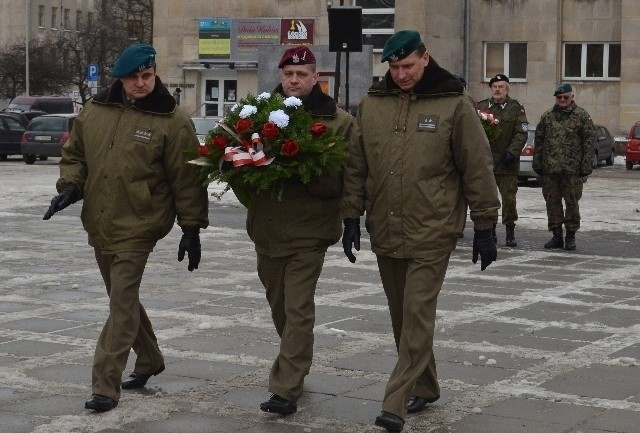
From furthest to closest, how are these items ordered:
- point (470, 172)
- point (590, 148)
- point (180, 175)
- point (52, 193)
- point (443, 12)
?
1. point (443, 12)
2. point (52, 193)
3. point (590, 148)
4. point (180, 175)
5. point (470, 172)

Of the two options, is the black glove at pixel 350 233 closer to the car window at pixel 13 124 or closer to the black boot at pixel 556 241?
the black boot at pixel 556 241

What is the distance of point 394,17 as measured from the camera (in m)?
47.5

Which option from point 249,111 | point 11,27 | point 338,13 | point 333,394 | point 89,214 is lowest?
point 333,394

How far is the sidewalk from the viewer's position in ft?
23.0

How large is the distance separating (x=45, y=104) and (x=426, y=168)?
156 ft

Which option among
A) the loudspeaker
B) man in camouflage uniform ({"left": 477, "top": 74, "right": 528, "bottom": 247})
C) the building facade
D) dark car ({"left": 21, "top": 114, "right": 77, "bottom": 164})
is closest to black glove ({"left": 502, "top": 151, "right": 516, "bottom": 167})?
man in camouflage uniform ({"left": 477, "top": 74, "right": 528, "bottom": 247})

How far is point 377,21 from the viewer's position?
48438mm

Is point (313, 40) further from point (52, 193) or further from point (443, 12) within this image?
point (52, 193)

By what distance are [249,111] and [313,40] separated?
42.7 m

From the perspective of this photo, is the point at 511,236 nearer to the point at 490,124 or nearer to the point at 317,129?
the point at 490,124

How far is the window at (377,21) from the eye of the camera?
4803 centimetres

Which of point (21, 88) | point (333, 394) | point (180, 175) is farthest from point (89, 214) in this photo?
point (21, 88)

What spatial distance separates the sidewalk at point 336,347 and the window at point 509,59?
3332 centimetres

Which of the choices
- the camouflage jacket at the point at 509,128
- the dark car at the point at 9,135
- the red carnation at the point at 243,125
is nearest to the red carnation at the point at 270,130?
the red carnation at the point at 243,125
